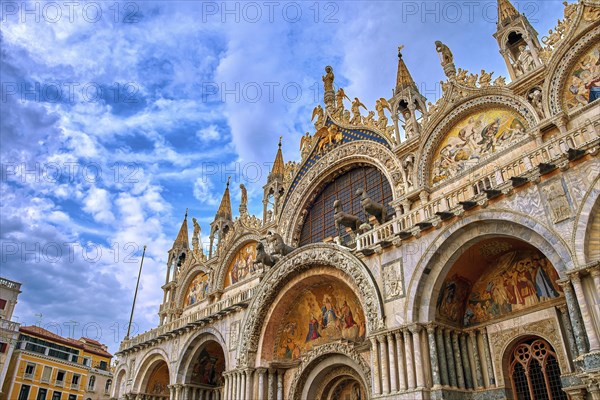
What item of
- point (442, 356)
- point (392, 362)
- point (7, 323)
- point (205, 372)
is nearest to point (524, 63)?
point (442, 356)

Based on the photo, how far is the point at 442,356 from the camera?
11.1 m

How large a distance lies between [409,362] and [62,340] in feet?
121

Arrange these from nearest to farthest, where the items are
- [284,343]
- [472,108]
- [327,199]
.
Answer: [472,108], [284,343], [327,199]

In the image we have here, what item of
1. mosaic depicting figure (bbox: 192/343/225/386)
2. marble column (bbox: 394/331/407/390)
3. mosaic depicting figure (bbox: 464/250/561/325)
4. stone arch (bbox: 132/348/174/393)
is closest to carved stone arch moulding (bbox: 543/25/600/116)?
mosaic depicting figure (bbox: 464/250/561/325)

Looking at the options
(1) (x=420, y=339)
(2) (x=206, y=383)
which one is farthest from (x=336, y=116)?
(2) (x=206, y=383)

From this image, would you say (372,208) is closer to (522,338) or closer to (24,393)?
(522,338)

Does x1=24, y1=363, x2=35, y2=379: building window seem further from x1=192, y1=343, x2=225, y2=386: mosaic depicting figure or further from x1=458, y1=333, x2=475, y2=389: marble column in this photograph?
A: x1=458, y1=333, x2=475, y2=389: marble column

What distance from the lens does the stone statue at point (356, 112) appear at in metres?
18.8

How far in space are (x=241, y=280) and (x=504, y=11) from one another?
14.8m

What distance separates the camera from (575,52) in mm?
12297

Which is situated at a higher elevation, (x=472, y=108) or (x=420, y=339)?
(x=472, y=108)

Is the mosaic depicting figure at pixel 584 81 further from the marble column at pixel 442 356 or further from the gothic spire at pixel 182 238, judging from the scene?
the gothic spire at pixel 182 238

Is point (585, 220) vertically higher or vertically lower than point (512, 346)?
higher

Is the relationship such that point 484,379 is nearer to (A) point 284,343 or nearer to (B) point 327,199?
(A) point 284,343
